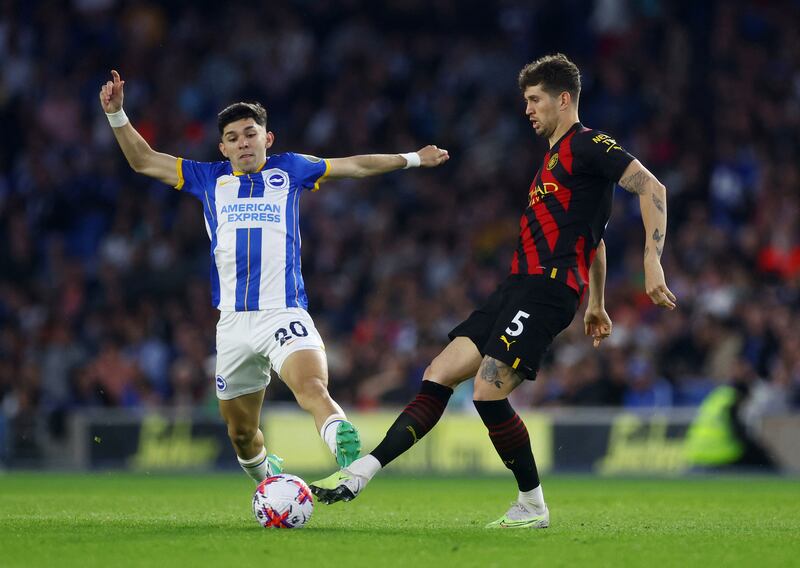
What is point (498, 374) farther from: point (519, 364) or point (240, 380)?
point (240, 380)

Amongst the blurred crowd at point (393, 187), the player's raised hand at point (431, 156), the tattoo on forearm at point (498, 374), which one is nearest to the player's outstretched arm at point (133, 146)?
the player's raised hand at point (431, 156)

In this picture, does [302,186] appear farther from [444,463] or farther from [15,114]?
[15,114]

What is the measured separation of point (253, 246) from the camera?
7.73 m

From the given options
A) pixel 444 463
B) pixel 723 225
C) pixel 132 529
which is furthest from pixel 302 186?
pixel 723 225

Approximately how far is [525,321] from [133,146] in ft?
8.51

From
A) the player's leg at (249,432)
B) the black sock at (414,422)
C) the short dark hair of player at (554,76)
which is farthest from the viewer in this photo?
the player's leg at (249,432)

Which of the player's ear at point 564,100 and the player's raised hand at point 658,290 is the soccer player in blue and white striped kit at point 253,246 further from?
the player's raised hand at point 658,290

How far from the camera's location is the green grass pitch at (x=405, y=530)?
5848mm

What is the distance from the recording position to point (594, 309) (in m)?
7.73

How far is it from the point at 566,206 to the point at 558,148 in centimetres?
33

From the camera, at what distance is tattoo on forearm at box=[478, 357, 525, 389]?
7.05 m

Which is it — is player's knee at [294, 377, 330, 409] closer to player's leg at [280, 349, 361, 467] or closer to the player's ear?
player's leg at [280, 349, 361, 467]

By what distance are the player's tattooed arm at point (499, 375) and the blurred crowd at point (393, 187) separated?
27.5 ft

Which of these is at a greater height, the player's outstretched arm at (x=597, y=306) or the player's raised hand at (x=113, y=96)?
the player's raised hand at (x=113, y=96)
